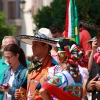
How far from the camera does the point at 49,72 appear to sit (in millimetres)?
6238

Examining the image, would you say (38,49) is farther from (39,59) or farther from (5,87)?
(5,87)

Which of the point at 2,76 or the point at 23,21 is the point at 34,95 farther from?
the point at 23,21

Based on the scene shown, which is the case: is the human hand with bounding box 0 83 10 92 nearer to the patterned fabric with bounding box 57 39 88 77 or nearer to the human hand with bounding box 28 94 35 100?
the human hand with bounding box 28 94 35 100

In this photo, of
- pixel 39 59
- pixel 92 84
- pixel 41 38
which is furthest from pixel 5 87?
pixel 92 84

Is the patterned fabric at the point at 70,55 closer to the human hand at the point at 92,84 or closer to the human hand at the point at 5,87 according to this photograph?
the human hand at the point at 92,84

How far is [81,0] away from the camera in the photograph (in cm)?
1756

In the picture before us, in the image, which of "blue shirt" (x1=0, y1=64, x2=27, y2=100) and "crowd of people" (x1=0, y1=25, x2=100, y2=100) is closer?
"crowd of people" (x1=0, y1=25, x2=100, y2=100)

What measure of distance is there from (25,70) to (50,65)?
721 mm

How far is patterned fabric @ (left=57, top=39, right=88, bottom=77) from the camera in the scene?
5.74 metres

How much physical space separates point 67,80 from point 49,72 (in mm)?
640

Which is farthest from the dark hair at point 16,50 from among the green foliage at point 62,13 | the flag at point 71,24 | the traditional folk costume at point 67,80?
the green foliage at point 62,13

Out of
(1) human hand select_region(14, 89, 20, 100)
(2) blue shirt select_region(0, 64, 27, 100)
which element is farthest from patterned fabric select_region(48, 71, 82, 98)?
(2) blue shirt select_region(0, 64, 27, 100)

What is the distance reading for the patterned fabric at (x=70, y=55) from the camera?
5738 millimetres

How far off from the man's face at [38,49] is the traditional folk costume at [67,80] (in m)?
0.81
